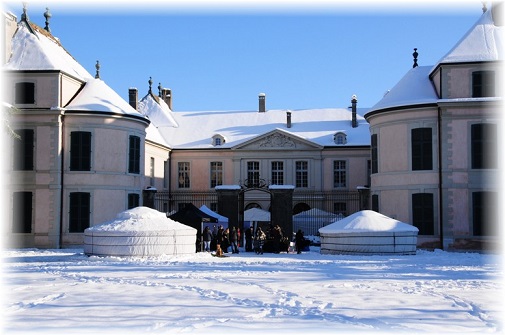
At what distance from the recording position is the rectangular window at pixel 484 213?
84.6ft

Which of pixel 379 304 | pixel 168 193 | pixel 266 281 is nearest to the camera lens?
pixel 379 304

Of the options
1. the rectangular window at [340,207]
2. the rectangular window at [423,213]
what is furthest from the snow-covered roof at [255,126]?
the rectangular window at [423,213]

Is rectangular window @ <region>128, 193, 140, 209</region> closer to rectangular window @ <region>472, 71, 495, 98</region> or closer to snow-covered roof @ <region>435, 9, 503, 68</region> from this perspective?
snow-covered roof @ <region>435, 9, 503, 68</region>

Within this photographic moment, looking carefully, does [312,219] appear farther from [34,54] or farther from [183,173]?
[34,54]

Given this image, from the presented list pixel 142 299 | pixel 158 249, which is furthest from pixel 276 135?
pixel 142 299

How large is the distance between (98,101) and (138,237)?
9213 mm

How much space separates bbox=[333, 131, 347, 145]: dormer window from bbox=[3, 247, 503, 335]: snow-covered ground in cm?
2464

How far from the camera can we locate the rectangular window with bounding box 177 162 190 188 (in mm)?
46500

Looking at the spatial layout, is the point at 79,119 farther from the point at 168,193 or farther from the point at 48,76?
the point at 168,193

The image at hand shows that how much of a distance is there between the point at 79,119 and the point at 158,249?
28.8 ft

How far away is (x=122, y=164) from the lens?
29000mm

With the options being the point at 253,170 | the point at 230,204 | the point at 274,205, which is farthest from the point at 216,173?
the point at 274,205

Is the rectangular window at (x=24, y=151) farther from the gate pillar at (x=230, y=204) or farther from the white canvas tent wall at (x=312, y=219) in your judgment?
the white canvas tent wall at (x=312, y=219)

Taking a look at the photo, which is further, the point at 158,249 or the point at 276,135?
the point at 276,135
